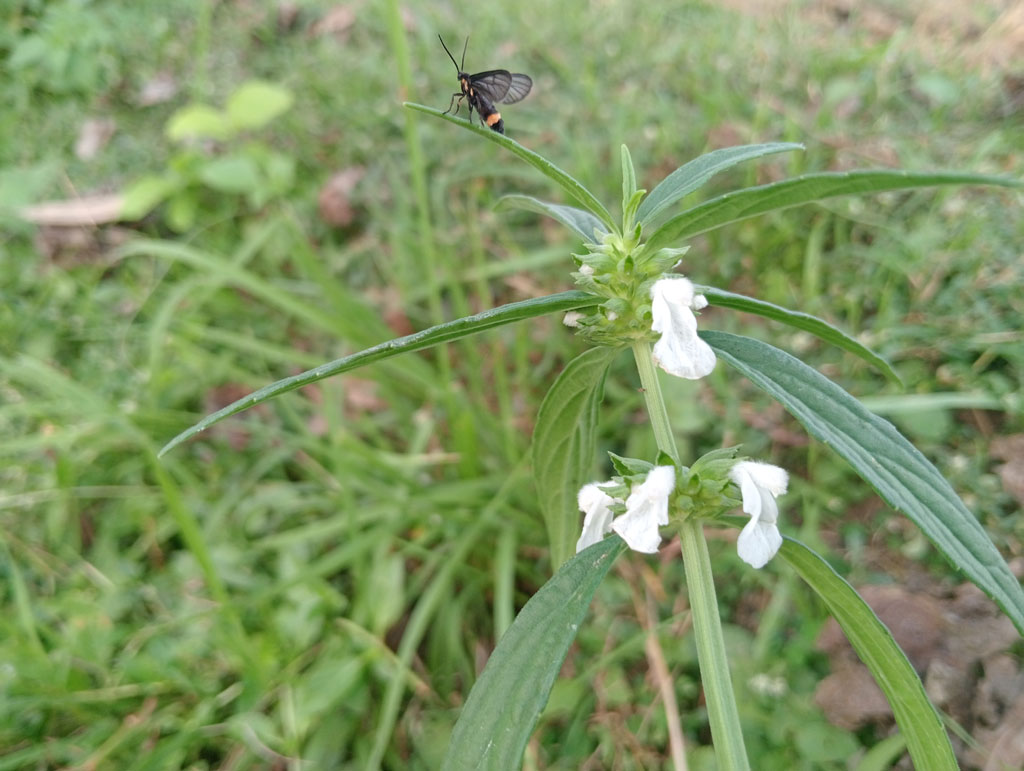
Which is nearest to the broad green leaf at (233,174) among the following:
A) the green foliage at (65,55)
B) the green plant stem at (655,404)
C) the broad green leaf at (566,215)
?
the green foliage at (65,55)

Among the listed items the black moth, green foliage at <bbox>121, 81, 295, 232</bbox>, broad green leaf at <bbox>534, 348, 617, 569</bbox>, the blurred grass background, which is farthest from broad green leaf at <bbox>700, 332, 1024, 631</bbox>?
green foliage at <bbox>121, 81, 295, 232</bbox>

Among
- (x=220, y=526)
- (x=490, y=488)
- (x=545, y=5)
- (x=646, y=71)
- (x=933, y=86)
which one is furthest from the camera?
(x=545, y=5)

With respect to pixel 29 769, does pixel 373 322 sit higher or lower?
higher

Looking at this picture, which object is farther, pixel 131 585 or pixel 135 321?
pixel 135 321

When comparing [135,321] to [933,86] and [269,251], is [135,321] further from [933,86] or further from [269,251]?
[933,86]

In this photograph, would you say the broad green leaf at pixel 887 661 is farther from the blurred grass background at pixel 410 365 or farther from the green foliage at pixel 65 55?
the green foliage at pixel 65 55

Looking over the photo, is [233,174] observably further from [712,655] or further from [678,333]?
[712,655]

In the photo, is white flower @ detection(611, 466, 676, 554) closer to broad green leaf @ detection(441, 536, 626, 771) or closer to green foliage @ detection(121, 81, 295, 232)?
broad green leaf @ detection(441, 536, 626, 771)

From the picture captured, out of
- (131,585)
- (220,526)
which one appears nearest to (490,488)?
(220,526)
